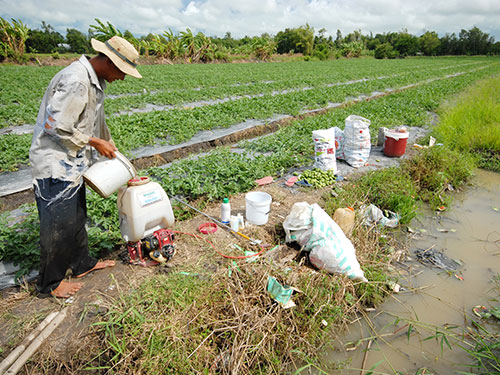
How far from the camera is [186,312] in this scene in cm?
226

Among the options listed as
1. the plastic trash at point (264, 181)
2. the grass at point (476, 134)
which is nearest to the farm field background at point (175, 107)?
the grass at point (476, 134)

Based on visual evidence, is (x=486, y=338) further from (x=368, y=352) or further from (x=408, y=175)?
(x=408, y=175)

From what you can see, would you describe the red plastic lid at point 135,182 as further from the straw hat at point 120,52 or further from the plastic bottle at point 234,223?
the plastic bottle at point 234,223

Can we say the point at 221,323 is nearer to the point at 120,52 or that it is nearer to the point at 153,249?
the point at 153,249

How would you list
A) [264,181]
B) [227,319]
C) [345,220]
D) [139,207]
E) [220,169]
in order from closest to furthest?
[227,319] < [139,207] < [345,220] < [220,169] < [264,181]

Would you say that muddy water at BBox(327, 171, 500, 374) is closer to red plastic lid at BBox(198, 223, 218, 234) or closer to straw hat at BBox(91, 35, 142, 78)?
red plastic lid at BBox(198, 223, 218, 234)

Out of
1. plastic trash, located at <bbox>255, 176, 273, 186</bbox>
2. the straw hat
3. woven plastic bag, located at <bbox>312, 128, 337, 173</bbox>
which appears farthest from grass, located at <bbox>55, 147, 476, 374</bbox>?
woven plastic bag, located at <bbox>312, 128, 337, 173</bbox>

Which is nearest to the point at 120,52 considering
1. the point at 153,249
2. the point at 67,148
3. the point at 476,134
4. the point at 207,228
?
the point at 67,148

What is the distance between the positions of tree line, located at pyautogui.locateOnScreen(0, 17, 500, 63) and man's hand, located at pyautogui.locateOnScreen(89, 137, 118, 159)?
2602cm

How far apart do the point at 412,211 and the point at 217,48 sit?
35.4 metres

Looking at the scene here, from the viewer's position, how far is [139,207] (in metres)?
2.70

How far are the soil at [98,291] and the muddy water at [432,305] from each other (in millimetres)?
1006

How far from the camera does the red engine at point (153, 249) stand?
2848mm

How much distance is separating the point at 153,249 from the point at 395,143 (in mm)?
5205
